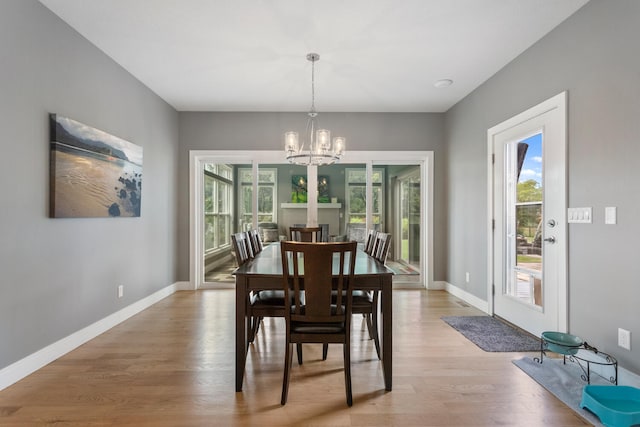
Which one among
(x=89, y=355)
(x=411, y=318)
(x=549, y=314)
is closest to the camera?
(x=89, y=355)

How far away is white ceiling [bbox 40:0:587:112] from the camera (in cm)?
239

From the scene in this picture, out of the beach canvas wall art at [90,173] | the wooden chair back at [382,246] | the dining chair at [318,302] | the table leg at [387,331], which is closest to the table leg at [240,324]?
the dining chair at [318,302]

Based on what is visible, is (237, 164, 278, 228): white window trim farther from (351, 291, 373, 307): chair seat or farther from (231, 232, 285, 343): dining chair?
(351, 291, 373, 307): chair seat

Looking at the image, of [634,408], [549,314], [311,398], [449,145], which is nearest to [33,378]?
[311,398]

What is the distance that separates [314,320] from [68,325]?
2144 mm

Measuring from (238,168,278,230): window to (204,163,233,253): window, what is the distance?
19cm

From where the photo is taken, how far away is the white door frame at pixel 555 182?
251cm

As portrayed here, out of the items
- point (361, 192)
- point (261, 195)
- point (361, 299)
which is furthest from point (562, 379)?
point (261, 195)

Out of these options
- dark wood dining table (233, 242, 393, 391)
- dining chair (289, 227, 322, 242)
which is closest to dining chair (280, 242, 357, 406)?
dark wood dining table (233, 242, 393, 391)

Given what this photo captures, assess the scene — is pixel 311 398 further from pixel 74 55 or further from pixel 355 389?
pixel 74 55

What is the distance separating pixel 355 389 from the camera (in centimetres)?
206

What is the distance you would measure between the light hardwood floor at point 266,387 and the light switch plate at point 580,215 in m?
1.15

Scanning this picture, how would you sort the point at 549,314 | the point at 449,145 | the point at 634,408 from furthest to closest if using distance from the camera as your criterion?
the point at 449,145
the point at 549,314
the point at 634,408

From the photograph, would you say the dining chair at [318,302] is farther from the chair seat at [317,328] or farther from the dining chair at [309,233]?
the dining chair at [309,233]
